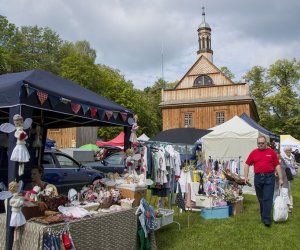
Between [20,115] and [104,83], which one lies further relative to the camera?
[104,83]

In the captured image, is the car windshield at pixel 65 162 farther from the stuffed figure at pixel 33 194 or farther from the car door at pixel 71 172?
the stuffed figure at pixel 33 194

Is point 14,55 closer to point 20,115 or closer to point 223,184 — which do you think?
point 223,184

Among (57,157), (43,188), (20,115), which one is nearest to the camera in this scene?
(20,115)

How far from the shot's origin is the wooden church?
1316 inches

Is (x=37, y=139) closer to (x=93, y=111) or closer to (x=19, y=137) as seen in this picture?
(x=93, y=111)

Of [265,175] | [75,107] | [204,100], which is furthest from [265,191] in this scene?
[204,100]

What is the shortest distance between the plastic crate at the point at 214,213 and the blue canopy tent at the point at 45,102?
2.81 meters

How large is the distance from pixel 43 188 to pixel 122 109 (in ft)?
6.78

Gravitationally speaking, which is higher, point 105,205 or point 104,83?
point 104,83

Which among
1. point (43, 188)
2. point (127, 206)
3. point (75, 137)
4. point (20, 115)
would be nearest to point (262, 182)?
point (127, 206)

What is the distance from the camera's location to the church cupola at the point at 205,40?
43625 mm

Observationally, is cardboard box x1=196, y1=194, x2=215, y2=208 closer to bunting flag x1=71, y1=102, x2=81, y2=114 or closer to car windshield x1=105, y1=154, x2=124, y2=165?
bunting flag x1=71, y1=102, x2=81, y2=114

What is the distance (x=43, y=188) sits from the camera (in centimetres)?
526

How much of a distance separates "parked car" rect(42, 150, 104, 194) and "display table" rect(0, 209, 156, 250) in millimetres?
4046
